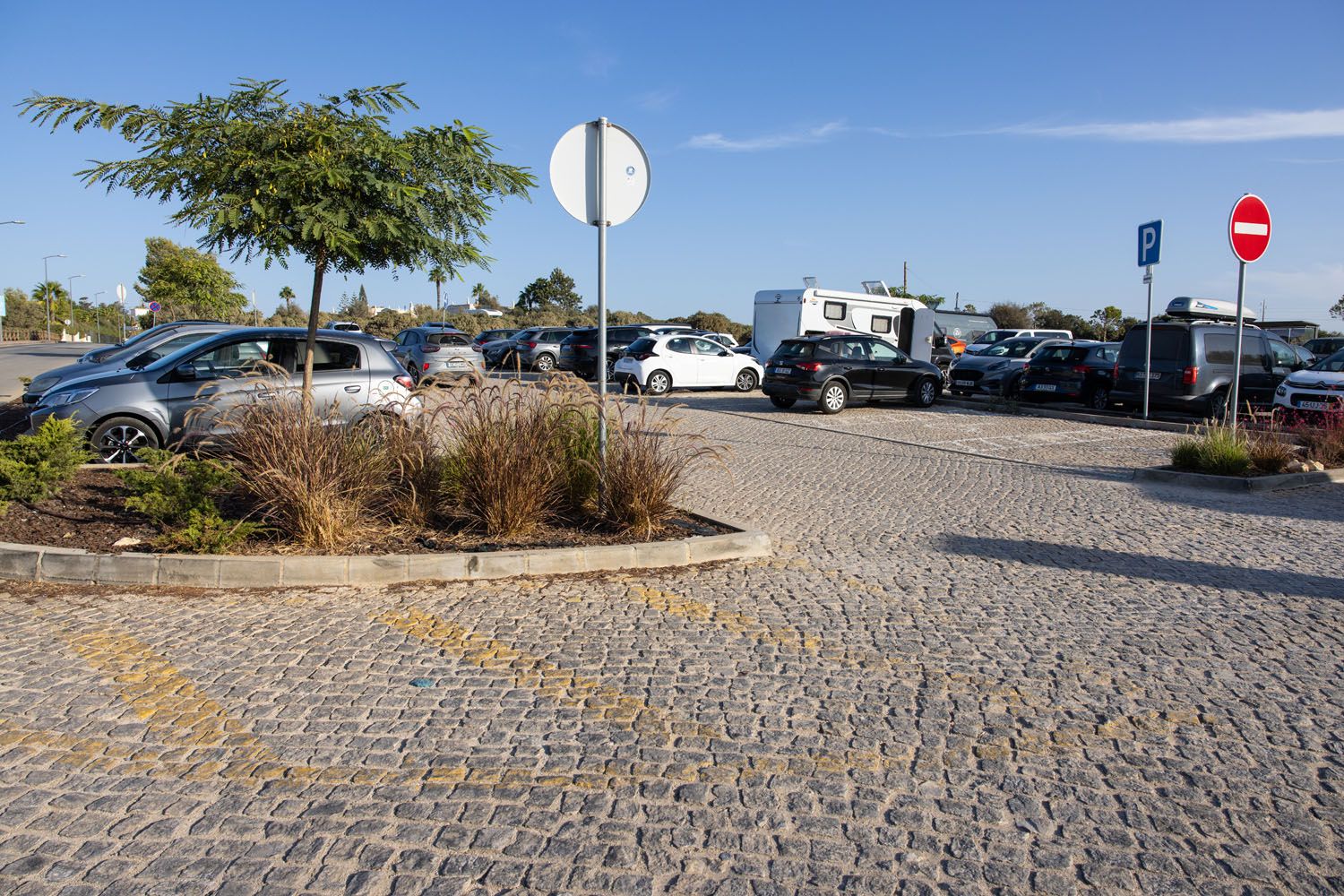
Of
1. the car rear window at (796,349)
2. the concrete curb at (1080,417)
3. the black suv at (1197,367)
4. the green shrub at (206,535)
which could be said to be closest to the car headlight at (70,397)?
the green shrub at (206,535)

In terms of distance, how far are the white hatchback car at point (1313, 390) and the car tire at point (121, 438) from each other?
49.1ft

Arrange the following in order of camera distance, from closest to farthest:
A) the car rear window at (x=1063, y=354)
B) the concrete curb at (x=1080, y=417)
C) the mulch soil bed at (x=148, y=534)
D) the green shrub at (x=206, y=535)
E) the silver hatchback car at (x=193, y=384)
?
the green shrub at (x=206, y=535) < the mulch soil bed at (x=148, y=534) < the silver hatchback car at (x=193, y=384) < the concrete curb at (x=1080, y=417) < the car rear window at (x=1063, y=354)

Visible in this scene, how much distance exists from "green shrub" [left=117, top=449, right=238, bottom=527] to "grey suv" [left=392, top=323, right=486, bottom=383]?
16.8 meters

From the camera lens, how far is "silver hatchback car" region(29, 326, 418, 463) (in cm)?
989

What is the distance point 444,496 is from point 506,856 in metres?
4.45

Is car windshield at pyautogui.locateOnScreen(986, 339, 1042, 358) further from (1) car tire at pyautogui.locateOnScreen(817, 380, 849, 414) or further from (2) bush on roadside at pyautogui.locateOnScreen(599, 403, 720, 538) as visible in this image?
(2) bush on roadside at pyautogui.locateOnScreen(599, 403, 720, 538)

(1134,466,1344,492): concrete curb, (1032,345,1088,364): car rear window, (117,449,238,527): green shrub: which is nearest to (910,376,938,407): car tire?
(1032,345,1088,364): car rear window

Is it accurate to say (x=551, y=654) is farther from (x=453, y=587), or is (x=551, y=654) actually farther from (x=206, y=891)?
(x=206, y=891)

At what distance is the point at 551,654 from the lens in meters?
4.81

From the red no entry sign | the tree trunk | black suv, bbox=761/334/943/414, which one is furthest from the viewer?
black suv, bbox=761/334/943/414

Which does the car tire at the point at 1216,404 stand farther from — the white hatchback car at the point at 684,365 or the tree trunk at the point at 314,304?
the tree trunk at the point at 314,304

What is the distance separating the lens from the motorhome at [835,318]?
24984mm

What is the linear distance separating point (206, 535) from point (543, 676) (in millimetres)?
3057

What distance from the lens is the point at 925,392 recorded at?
1945 centimetres
